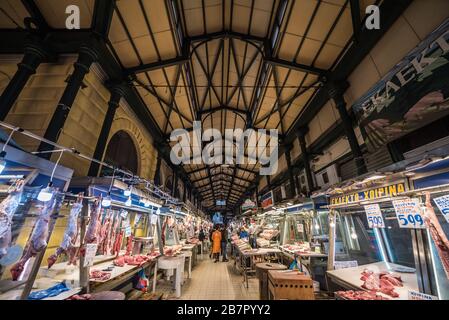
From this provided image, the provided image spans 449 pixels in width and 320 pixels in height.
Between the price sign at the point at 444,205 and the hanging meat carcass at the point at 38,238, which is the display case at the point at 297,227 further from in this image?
the hanging meat carcass at the point at 38,238

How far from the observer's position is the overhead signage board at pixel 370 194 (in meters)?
2.89

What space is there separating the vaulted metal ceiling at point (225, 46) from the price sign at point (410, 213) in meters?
5.34

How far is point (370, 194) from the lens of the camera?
133 inches

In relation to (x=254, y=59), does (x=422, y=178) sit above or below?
below

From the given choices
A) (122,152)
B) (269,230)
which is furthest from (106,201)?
(269,230)

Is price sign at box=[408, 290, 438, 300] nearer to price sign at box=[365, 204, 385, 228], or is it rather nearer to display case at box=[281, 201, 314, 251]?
price sign at box=[365, 204, 385, 228]

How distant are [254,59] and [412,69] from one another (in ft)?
21.5

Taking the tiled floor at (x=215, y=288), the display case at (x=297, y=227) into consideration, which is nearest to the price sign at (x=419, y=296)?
the display case at (x=297, y=227)

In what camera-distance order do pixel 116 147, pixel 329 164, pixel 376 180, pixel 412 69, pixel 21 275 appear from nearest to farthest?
pixel 21 275 → pixel 376 180 → pixel 412 69 → pixel 116 147 → pixel 329 164
